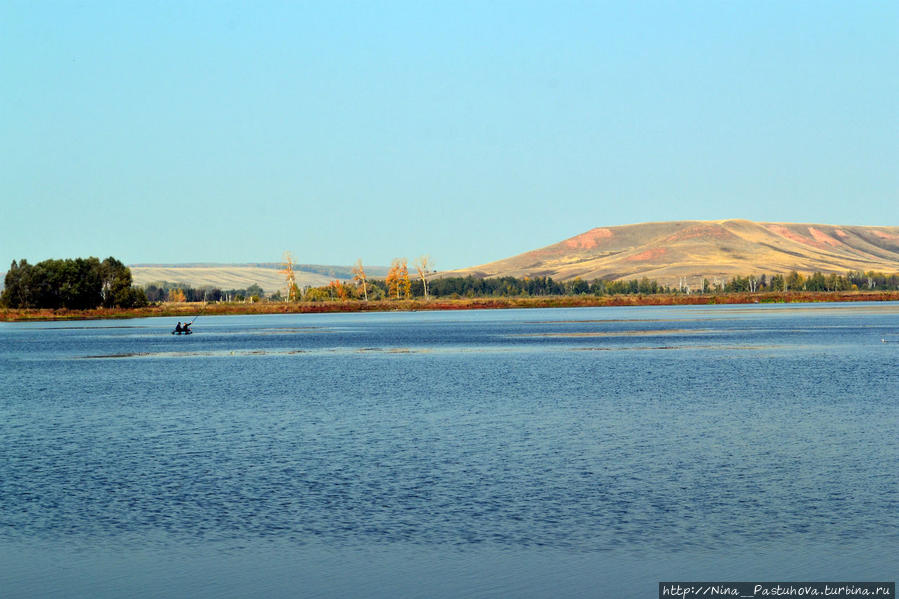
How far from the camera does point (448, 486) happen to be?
78.6 feet

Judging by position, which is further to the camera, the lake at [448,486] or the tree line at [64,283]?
the tree line at [64,283]

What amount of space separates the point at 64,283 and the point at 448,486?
178594mm

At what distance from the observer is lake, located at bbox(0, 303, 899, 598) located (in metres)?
17.0

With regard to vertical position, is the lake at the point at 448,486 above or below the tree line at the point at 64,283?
below

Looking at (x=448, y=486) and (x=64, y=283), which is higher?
(x=64, y=283)

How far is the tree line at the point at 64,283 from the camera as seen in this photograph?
185m

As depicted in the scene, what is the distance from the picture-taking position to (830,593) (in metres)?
15.5

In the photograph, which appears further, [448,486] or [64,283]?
[64,283]

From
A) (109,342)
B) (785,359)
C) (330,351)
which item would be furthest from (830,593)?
(109,342)

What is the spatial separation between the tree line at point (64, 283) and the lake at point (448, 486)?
465ft

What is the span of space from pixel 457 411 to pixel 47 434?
48.9 feet

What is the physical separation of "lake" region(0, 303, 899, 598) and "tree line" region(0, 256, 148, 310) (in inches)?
5579

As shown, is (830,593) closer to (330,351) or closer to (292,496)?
Answer: (292,496)

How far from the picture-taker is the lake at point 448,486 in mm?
16953
